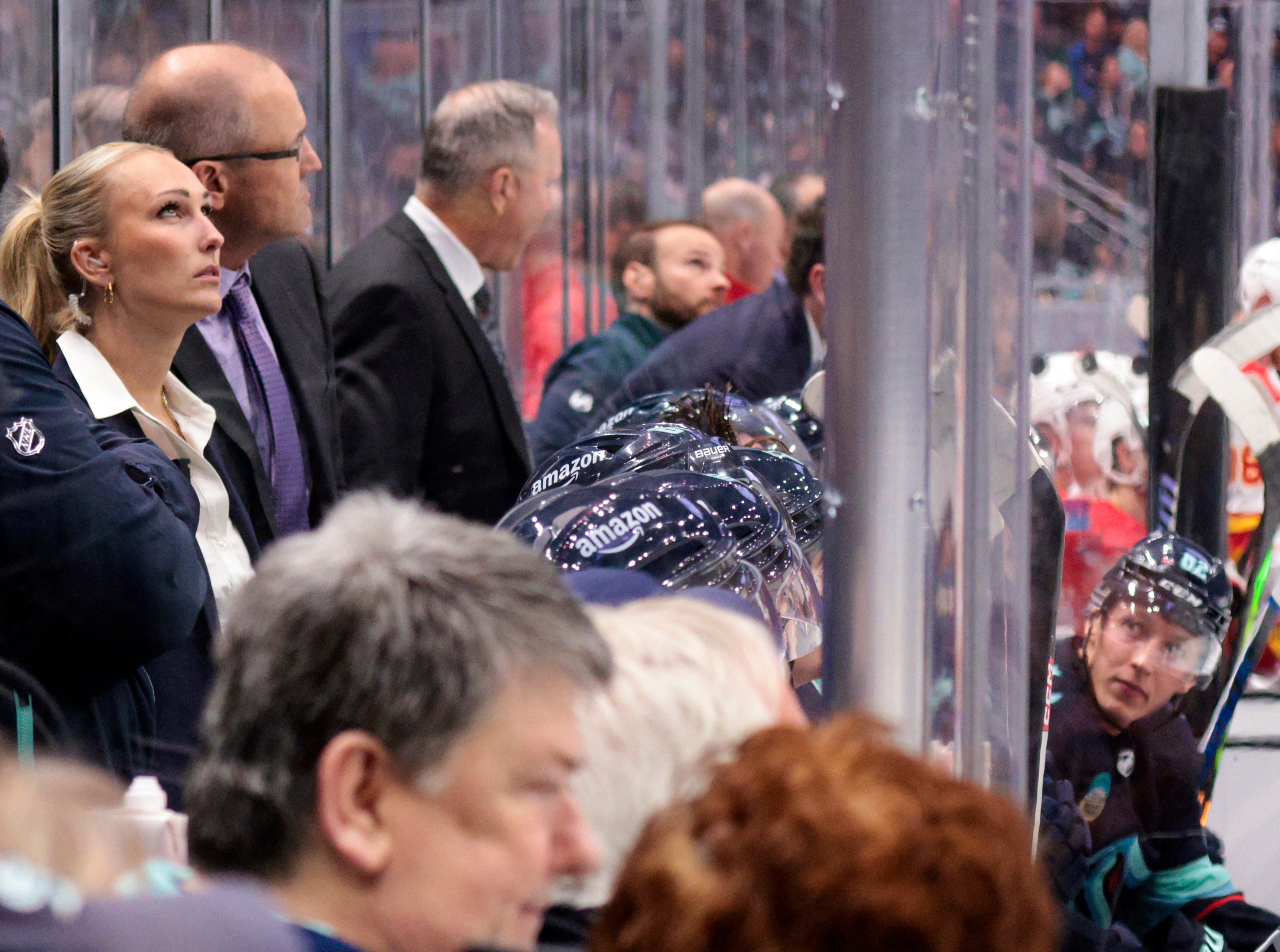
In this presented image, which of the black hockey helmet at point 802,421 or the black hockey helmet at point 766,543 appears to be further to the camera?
the black hockey helmet at point 802,421

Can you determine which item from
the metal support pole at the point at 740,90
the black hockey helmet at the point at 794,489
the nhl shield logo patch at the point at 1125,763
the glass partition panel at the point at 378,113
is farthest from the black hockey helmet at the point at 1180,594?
the metal support pole at the point at 740,90

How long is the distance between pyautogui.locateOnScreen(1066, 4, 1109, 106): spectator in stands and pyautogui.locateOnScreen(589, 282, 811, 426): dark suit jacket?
1755mm


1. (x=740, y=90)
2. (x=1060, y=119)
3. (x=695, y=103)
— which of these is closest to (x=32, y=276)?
(x=1060, y=119)

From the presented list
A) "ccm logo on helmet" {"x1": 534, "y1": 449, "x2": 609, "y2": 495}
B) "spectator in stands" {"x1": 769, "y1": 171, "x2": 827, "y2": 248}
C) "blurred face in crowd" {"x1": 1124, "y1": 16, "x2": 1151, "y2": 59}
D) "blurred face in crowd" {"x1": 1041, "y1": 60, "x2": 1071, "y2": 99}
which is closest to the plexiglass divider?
"ccm logo on helmet" {"x1": 534, "y1": 449, "x2": 609, "y2": 495}

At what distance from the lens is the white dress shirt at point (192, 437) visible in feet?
6.01

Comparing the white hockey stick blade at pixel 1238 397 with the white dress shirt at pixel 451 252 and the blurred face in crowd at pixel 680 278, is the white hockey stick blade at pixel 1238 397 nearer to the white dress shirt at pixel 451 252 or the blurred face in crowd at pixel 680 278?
the white dress shirt at pixel 451 252

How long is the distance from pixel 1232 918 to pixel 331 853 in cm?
165

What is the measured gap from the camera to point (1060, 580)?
5.58 ft

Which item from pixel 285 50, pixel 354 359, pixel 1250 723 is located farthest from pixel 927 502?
pixel 285 50

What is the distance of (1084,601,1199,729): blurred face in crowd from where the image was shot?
208 cm

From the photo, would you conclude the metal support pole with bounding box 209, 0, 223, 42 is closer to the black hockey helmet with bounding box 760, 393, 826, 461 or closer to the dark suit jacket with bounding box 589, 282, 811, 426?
the dark suit jacket with bounding box 589, 282, 811, 426

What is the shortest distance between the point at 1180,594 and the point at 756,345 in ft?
3.99

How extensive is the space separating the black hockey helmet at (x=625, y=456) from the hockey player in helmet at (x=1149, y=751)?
1.70ft

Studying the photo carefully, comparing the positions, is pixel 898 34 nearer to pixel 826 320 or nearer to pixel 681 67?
pixel 826 320
